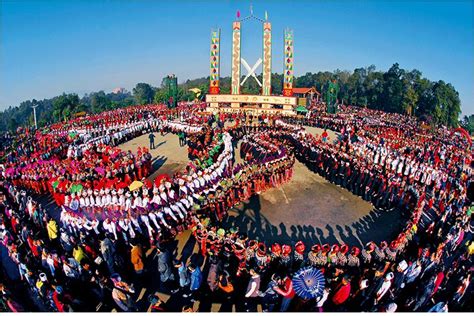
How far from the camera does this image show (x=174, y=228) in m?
8.73

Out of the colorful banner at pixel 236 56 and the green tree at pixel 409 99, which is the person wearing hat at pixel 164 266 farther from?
the green tree at pixel 409 99

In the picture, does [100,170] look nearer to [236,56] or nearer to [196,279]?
[196,279]

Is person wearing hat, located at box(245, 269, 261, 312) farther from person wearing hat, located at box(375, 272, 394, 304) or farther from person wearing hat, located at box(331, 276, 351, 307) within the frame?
person wearing hat, located at box(375, 272, 394, 304)

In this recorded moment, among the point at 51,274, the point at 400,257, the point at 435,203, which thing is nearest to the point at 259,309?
the point at 400,257

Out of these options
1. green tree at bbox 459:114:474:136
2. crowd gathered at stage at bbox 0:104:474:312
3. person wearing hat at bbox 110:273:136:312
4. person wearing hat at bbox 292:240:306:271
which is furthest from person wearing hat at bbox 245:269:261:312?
green tree at bbox 459:114:474:136

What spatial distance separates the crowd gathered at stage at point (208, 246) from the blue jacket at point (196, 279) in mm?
24

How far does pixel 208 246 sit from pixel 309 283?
3.45 m

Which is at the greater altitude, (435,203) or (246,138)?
(246,138)

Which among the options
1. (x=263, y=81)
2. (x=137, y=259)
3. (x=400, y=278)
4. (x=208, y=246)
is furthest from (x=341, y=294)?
(x=263, y=81)

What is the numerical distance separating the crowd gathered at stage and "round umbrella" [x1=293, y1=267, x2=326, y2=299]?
0.45ft

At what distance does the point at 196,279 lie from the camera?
5.96m

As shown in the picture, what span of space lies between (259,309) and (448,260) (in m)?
5.62

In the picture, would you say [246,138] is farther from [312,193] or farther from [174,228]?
[174,228]

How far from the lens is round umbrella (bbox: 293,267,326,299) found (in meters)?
4.89
